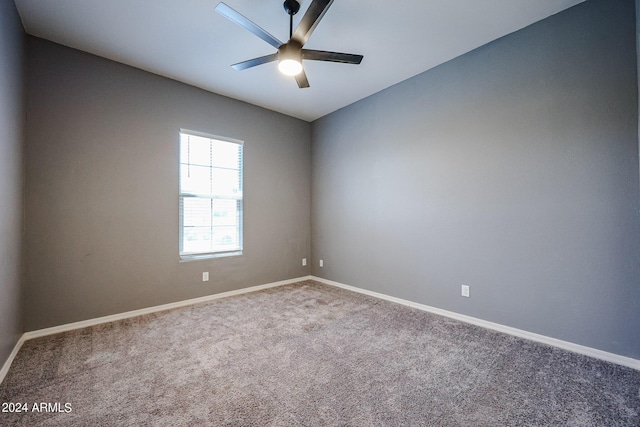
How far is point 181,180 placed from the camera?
358cm

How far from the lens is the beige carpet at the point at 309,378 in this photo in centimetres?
157

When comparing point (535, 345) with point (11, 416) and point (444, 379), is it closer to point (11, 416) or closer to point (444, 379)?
point (444, 379)

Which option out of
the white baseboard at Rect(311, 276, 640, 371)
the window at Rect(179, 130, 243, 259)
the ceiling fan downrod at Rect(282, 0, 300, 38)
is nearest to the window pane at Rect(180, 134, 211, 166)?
the window at Rect(179, 130, 243, 259)

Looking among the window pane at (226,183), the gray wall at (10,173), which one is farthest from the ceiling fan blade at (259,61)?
the window pane at (226,183)

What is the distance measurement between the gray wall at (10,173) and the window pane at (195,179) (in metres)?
1.45

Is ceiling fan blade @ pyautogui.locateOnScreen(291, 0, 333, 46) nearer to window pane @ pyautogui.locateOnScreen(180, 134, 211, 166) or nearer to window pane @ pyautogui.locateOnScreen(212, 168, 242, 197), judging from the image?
window pane @ pyautogui.locateOnScreen(180, 134, 211, 166)

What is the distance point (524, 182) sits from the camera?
2.59m

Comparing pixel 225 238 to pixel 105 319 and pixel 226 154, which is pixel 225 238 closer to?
pixel 226 154

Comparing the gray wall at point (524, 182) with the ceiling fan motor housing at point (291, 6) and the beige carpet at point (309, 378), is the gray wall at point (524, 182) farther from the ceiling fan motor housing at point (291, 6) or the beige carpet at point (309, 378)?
the ceiling fan motor housing at point (291, 6)

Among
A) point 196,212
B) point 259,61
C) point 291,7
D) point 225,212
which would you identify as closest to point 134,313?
point 196,212

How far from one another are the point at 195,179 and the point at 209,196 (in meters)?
0.29

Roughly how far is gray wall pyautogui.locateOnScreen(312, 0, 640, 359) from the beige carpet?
1.51 feet

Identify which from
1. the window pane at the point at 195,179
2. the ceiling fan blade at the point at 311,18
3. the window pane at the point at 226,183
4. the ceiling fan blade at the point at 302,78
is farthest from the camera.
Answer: the window pane at the point at 226,183

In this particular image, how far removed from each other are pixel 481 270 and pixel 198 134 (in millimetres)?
3809
